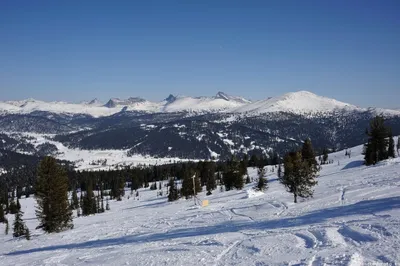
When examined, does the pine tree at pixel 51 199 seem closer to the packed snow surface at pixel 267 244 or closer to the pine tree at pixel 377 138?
the packed snow surface at pixel 267 244

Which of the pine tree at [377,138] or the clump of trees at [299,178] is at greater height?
the pine tree at [377,138]

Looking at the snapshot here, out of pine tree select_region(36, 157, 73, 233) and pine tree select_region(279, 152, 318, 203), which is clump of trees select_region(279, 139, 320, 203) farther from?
pine tree select_region(36, 157, 73, 233)

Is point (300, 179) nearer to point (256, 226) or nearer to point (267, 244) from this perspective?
point (256, 226)

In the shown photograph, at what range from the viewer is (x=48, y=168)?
148ft

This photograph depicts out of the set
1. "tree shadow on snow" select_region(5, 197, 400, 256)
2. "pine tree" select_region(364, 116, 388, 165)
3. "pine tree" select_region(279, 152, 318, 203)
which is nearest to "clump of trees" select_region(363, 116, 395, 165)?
"pine tree" select_region(364, 116, 388, 165)

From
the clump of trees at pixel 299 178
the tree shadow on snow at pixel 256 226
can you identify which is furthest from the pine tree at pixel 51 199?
the clump of trees at pixel 299 178

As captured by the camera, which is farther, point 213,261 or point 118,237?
point 118,237

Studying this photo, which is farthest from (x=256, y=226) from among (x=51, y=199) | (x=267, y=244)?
(x=51, y=199)

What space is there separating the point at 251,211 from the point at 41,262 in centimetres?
2159

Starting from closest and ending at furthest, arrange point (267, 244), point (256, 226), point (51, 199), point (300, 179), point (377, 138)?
point (267, 244)
point (256, 226)
point (300, 179)
point (51, 199)
point (377, 138)

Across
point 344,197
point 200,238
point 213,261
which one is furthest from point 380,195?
point 213,261

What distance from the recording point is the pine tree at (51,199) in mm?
44188

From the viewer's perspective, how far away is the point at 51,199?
145ft

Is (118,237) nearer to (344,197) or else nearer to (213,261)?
(213,261)
